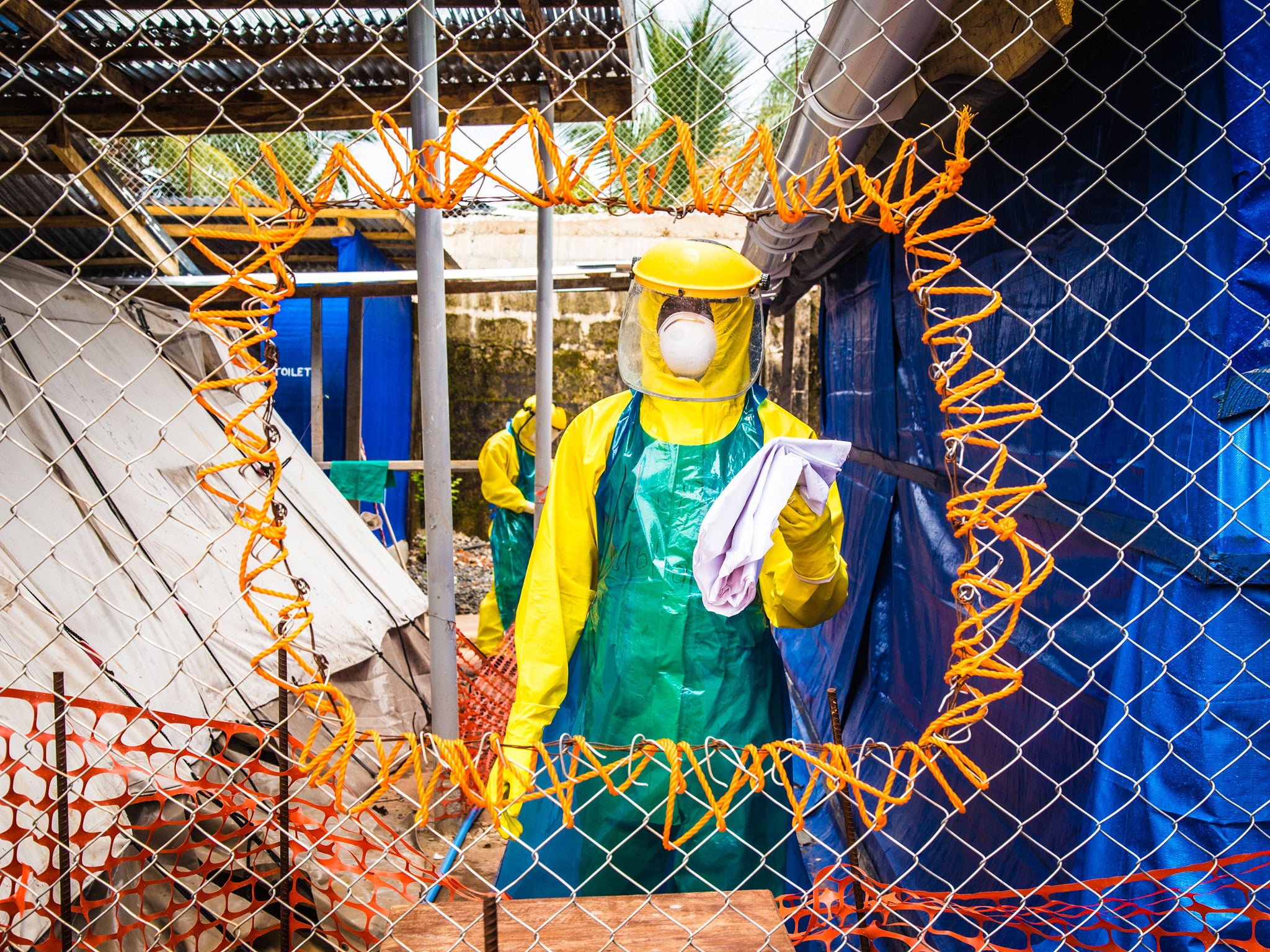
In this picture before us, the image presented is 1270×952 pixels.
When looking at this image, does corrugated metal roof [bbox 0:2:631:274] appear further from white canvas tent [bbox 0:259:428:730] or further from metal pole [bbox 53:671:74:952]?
metal pole [bbox 53:671:74:952]

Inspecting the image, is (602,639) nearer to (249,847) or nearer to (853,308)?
(249,847)

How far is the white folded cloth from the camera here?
1.39 metres

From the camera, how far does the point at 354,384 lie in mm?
6504

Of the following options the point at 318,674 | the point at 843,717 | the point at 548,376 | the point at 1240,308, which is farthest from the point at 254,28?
the point at 843,717

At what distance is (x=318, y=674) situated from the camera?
1252mm

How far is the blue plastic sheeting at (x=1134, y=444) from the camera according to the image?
139 cm

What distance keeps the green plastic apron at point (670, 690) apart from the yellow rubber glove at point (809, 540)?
0.26 m

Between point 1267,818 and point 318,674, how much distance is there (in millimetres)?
1704

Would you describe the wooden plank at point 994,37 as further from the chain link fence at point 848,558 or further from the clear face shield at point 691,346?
the clear face shield at point 691,346

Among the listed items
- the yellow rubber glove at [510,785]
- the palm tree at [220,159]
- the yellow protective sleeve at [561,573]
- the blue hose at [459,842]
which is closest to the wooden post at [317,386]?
the palm tree at [220,159]

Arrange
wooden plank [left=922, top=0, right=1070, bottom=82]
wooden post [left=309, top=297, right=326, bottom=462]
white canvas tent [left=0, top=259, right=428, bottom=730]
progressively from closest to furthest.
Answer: wooden plank [left=922, top=0, right=1070, bottom=82]
white canvas tent [left=0, top=259, right=428, bottom=730]
wooden post [left=309, top=297, right=326, bottom=462]

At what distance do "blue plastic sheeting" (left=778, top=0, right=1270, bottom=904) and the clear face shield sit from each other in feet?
2.29

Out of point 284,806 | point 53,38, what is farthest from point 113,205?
point 284,806

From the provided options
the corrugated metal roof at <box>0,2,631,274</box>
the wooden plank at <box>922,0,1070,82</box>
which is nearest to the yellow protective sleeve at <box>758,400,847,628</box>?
the wooden plank at <box>922,0,1070,82</box>
